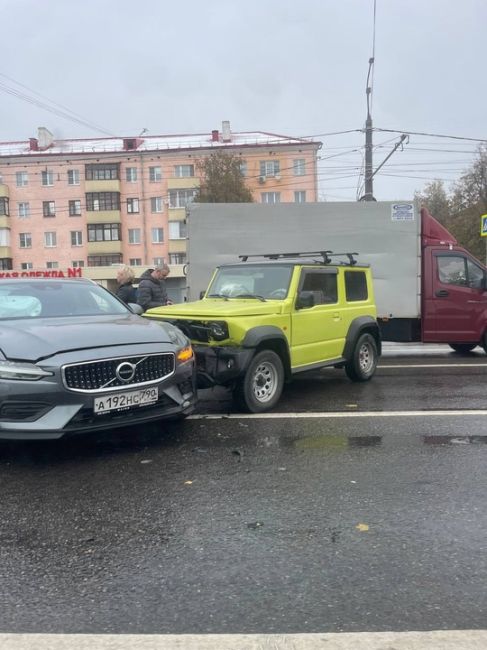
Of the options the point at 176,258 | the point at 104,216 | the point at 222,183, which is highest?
the point at 222,183

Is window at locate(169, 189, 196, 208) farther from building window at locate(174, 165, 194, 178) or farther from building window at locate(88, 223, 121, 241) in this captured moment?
building window at locate(88, 223, 121, 241)

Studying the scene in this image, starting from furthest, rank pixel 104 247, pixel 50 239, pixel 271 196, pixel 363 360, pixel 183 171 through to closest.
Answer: pixel 50 239 < pixel 104 247 < pixel 183 171 < pixel 271 196 < pixel 363 360

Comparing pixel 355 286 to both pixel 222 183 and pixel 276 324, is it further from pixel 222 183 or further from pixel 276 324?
pixel 222 183

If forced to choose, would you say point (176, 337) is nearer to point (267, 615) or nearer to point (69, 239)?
point (267, 615)

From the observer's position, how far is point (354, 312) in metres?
8.13

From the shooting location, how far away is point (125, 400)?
469 cm

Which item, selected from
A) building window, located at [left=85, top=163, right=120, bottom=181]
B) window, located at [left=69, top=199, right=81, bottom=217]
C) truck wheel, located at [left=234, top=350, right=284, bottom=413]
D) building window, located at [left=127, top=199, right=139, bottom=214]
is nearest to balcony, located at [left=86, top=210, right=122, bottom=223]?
building window, located at [left=127, top=199, right=139, bottom=214]

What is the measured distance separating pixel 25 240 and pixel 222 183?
25.3 meters

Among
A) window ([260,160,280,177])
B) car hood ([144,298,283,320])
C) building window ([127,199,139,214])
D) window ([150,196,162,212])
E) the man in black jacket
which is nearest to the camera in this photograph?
car hood ([144,298,283,320])

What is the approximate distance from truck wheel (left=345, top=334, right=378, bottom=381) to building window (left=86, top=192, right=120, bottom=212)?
46052 millimetres

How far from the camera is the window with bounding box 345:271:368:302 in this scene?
319 inches

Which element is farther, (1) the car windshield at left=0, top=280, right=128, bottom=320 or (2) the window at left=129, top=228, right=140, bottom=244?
(2) the window at left=129, top=228, right=140, bottom=244

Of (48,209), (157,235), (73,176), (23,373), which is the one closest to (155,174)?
(157,235)

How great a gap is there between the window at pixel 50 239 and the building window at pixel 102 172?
244 inches
